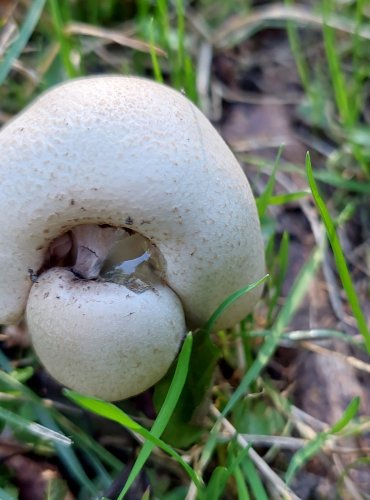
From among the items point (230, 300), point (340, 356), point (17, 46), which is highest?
point (17, 46)

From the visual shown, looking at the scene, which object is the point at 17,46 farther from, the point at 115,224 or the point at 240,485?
the point at 240,485

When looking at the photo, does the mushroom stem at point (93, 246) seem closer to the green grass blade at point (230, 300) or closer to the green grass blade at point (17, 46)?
the green grass blade at point (230, 300)

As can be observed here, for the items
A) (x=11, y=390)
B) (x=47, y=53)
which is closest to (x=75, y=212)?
(x=11, y=390)

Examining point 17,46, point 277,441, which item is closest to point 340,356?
point 277,441

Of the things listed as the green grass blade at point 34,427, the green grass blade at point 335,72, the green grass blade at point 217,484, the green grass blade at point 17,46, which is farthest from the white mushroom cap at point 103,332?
the green grass blade at point 335,72

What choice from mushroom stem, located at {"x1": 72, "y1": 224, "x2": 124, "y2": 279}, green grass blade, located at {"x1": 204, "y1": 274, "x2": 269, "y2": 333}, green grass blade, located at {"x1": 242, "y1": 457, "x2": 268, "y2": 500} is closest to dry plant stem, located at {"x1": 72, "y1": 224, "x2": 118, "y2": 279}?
mushroom stem, located at {"x1": 72, "y1": 224, "x2": 124, "y2": 279}

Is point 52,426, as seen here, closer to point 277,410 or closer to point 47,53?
point 277,410

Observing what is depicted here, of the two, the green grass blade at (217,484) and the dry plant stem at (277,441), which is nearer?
the green grass blade at (217,484)
